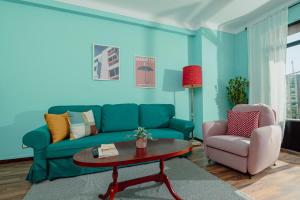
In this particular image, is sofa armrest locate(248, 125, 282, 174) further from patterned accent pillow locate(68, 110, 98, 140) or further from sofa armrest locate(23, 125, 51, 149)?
sofa armrest locate(23, 125, 51, 149)

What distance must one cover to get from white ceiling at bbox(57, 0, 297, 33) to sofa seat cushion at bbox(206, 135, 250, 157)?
2.38 metres

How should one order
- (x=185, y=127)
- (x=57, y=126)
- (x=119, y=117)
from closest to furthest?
(x=57, y=126)
(x=185, y=127)
(x=119, y=117)

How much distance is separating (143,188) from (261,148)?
4.59 feet

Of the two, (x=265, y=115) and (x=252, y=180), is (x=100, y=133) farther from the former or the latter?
(x=265, y=115)

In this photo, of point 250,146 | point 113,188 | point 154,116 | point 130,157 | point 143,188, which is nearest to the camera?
point 130,157

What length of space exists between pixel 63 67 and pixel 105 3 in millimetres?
1362

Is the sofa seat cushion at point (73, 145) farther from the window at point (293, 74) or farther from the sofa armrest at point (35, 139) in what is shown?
the window at point (293, 74)

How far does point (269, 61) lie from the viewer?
10.5 feet

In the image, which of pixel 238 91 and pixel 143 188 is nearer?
pixel 143 188

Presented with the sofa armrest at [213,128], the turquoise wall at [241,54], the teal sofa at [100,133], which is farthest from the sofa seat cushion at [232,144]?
the turquoise wall at [241,54]

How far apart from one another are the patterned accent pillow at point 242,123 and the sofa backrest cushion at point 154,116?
1.07 metres

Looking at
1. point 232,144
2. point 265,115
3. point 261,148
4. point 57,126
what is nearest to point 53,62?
point 57,126

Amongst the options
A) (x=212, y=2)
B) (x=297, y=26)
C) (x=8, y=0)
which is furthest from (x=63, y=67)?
(x=297, y=26)

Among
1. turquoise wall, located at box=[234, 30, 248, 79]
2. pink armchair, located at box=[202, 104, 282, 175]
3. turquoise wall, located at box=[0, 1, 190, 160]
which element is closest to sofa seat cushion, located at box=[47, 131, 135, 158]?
turquoise wall, located at box=[0, 1, 190, 160]
